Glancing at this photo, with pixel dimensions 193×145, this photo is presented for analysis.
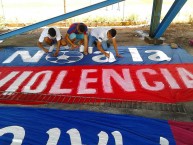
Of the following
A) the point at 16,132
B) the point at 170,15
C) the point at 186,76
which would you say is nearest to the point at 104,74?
the point at 186,76

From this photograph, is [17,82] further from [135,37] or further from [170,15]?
[135,37]

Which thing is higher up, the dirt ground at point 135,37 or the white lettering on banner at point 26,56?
the dirt ground at point 135,37

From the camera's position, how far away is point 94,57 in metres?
8.11

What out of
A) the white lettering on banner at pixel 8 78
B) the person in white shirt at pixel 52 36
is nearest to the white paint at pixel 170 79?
the person in white shirt at pixel 52 36

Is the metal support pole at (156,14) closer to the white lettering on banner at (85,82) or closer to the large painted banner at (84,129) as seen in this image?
the white lettering on banner at (85,82)

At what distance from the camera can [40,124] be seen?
4520mm

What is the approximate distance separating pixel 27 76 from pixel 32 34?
5.70 m

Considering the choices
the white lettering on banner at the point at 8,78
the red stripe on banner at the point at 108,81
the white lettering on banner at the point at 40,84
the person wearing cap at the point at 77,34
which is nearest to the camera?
the red stripe on banner at the point at 108,81

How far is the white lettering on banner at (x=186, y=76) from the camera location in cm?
610

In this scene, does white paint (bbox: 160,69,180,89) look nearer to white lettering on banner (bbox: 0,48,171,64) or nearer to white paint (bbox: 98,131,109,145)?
white lettering on banner (bbox: 0,48,171,64)

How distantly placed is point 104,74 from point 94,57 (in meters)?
1.48

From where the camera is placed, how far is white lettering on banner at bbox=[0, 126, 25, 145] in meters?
4.06

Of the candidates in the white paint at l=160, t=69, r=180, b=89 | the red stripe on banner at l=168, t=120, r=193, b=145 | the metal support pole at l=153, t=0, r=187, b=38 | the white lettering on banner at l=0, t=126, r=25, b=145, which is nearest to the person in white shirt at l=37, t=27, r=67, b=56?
the white paint at l=160, t=69, r=180, b=89

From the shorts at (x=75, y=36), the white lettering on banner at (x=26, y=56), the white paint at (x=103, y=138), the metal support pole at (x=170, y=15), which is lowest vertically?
the white paint at (x=103, y=138)
